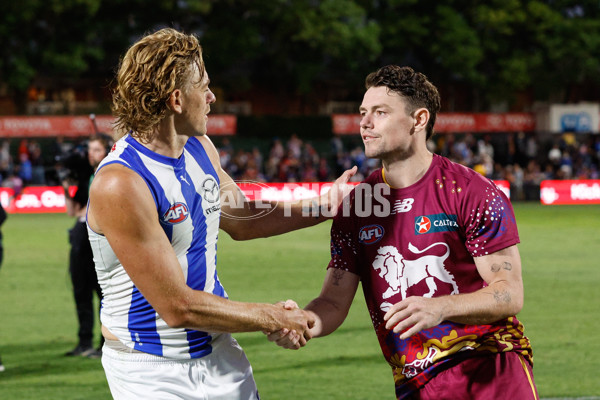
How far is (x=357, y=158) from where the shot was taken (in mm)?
39531

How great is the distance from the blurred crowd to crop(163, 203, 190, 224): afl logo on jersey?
30.0m

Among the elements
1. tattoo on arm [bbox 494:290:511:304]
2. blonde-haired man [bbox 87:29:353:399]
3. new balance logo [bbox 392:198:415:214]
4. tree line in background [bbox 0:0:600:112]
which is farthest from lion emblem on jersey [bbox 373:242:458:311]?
tree line in background [bbox 0:0:600:112]

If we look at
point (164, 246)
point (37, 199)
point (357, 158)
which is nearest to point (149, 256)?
point (164, 246)

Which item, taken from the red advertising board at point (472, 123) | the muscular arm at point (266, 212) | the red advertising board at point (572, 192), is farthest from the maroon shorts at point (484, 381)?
the red advertising board at point (472, 123)

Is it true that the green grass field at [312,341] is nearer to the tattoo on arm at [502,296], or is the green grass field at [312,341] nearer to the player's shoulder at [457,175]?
the player's shoulder at [457,175]

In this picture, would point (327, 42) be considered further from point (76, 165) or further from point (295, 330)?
point (295, 330)

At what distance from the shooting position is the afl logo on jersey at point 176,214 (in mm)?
3992

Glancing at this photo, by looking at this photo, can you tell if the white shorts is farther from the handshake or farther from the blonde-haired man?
the handshake

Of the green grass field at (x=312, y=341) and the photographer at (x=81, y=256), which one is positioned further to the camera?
the photographer at (x=81, y=256)

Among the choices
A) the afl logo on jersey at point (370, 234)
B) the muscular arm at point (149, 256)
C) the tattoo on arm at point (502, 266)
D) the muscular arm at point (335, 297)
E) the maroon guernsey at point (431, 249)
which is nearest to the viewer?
the muscular arm at point (149, 256)

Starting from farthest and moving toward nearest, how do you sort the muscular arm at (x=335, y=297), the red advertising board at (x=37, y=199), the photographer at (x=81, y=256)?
the red advertising board at (x=37, y=199) → the photographer at (x=81, y=256) → the muscular arm at (x=335, y=297)

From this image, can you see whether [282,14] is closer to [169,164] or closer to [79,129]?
[79,129]

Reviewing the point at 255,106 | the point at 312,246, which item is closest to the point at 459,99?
the point at 255,106

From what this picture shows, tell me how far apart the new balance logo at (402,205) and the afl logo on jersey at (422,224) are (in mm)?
84
